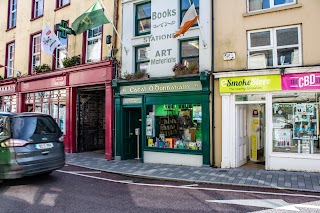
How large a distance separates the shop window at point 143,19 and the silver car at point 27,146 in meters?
6.31

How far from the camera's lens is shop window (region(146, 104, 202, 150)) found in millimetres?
10789

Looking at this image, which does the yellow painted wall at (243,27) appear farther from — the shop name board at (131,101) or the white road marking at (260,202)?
the white road marking at (260,202)

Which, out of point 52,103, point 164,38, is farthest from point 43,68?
point 164,38

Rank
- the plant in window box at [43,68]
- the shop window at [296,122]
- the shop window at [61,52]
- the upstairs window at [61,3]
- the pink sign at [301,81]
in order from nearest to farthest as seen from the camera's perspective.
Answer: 1. the pink sign at [301,81]
2. the shop window at [296,122]
3. the shop window at [61,52]
4. the upstairs window at [61,3]
5. the plant in window box at [43,68]

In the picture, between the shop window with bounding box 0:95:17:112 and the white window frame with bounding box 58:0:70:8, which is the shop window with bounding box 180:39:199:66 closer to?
the white window frame with bounding box 58:0:70:8

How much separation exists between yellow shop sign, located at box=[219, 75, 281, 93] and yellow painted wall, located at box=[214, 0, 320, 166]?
39 centimetres

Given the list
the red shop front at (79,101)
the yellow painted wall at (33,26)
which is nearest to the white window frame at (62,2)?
the yellow painted wall at (33,26)

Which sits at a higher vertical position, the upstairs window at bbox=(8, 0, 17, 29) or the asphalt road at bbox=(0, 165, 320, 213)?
the upstairs window at bbox=(8, 0, 17, 29)

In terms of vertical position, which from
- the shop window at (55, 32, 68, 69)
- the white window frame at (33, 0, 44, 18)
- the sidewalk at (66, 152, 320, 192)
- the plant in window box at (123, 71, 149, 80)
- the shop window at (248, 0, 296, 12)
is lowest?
the sidewalk at (66, 152, 320, 192)

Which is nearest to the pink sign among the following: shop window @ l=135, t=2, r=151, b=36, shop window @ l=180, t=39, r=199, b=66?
shop window @ l=180, t=39, r=199, b=66

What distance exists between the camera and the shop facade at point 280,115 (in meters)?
8.98

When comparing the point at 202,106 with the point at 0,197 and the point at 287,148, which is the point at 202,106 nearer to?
the point at 287,148

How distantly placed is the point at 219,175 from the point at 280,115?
9.97 feet

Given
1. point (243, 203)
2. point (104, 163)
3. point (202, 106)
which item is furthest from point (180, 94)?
point (243, 203)
